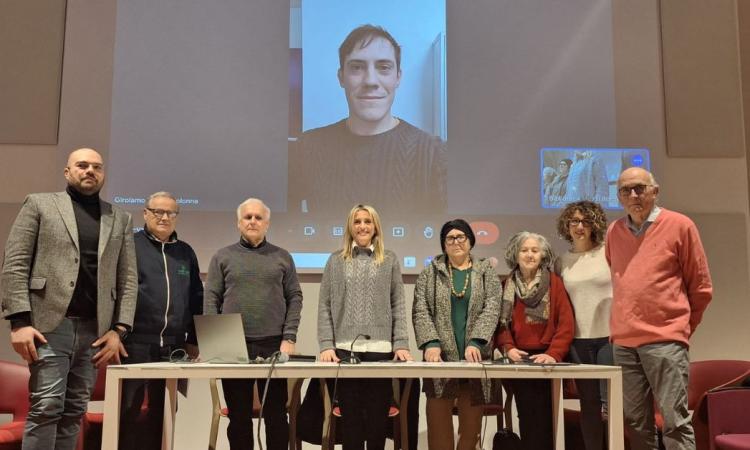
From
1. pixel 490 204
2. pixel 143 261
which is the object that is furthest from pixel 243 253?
pixel 490 204

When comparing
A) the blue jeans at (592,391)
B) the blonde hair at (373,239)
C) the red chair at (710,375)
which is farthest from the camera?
the red chair at (710,375)

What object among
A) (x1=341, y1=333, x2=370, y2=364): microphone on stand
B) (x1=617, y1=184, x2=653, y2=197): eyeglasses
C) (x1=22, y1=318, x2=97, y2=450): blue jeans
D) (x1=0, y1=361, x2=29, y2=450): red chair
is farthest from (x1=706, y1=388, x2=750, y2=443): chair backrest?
(x1=0, y1=361, x2=29, y2=450): red chair

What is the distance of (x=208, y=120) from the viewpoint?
401 cm

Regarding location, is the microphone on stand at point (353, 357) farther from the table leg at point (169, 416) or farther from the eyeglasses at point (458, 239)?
the table leg at point (169, 416)

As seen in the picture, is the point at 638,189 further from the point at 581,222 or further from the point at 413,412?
the point at 413,412

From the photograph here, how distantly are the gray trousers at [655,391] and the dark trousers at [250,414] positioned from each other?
145cm

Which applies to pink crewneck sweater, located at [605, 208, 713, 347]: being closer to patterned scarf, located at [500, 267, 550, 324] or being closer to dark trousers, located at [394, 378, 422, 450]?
patterned scarf, located at [500, 267, 550, 324]

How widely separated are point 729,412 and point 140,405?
263cm

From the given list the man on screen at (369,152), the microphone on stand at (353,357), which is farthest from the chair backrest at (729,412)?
the man on screen at (369,152)

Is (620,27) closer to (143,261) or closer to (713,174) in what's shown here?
(713,174)

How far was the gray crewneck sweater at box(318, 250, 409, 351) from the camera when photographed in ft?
9.32

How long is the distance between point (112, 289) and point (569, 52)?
10.2 feet

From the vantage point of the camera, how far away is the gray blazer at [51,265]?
95.4 inches

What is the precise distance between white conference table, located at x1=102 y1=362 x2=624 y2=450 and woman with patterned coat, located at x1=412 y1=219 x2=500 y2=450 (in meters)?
0.35
